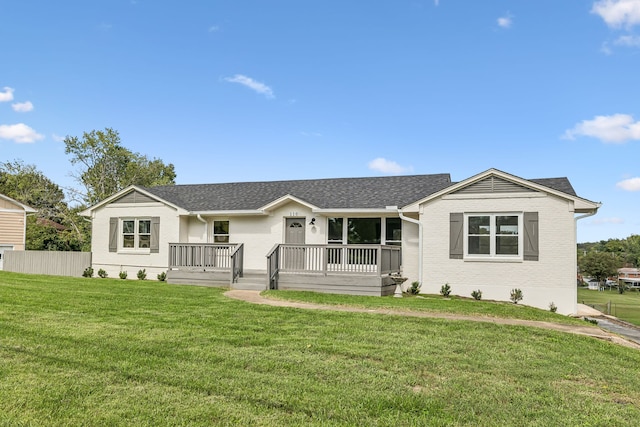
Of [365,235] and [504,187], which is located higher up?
[504,187]

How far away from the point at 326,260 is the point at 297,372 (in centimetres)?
962

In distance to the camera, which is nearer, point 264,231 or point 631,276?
point 264,231

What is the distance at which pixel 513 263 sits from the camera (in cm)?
1427

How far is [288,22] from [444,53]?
21.5 ft

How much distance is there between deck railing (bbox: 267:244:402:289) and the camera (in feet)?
47.1

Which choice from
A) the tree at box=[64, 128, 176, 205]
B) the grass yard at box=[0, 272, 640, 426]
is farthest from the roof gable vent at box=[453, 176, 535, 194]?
the tree at box=[64, 128, 176, 205]

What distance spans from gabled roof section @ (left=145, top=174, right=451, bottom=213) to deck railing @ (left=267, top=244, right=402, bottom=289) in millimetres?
2235

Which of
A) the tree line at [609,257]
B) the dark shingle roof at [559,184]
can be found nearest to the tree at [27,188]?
the dark shingle roof at [559,184]

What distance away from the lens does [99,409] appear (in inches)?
142

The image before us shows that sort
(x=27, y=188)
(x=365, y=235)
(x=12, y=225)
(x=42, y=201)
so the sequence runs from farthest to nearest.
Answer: (x=42, y=201) < (x=27, y=188) < (x=12, y=225) < (x=365, y=235)

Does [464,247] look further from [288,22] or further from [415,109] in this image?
[288,22]

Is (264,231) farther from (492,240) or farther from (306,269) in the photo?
(492,240)

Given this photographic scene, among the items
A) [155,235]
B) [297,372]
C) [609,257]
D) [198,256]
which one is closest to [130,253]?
[155,235]

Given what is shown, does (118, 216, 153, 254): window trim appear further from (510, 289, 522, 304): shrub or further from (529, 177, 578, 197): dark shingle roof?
(529, 177, 578, 197): dark shingle roof
